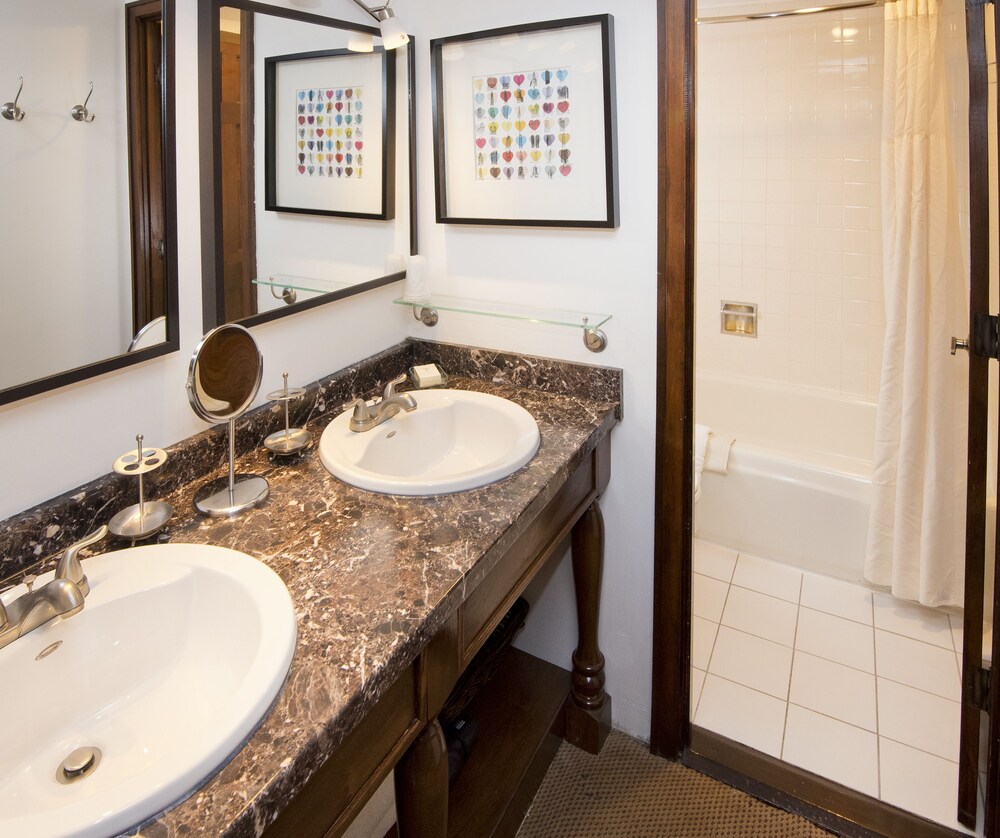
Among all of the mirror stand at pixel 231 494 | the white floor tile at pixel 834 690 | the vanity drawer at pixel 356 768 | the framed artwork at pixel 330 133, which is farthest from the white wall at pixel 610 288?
the vanity drawer at pixel 356 768

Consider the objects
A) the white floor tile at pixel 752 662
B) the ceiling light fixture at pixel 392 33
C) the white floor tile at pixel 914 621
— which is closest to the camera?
the ceiling light fixture at pixel 392 33

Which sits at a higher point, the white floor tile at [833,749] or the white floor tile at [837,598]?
the white floor tile at [837,598]

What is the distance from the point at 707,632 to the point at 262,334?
1.59m

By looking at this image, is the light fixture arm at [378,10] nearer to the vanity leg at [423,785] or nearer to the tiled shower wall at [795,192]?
the tiled shower wall at [795,192]

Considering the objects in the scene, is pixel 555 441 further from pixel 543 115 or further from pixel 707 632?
pixel 707 632

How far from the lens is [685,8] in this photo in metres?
1.35

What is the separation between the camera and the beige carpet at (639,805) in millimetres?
1592

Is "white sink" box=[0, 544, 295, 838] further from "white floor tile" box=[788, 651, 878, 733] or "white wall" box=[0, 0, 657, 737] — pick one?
"white floor tile" box=[788, 651, 878, 733]

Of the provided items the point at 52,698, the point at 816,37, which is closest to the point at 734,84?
the point at 816,37

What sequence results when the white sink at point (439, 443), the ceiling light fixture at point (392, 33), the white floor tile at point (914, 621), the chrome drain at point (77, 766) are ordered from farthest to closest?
the white floor tile at point (914, 621)
the ceiling light fixture at point (392, 33)
the white sink at point (439, 443)
the chrome drain at point (77, 766)

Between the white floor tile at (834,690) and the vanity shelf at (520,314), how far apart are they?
44.9 inches

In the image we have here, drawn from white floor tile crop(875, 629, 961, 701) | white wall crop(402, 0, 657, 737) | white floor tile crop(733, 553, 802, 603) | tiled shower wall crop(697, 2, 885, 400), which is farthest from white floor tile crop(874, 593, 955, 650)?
white wall crop(402, 0, 657, 737)

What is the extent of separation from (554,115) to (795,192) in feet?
4.90

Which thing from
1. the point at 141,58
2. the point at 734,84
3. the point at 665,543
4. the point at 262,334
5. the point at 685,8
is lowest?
the point at 665,543
